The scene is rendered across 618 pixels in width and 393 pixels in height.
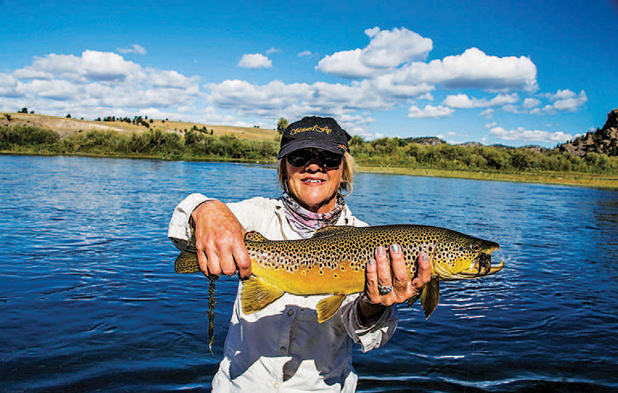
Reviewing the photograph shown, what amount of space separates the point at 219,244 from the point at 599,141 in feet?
483

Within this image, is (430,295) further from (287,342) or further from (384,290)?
(287,342)

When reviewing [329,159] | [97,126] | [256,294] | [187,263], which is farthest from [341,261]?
[97,126]

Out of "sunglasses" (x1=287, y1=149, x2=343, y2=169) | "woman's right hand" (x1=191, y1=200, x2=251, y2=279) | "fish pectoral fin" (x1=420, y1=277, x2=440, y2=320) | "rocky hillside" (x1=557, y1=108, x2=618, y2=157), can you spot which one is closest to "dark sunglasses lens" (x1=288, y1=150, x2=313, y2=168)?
"sunglasses" (x1=287, y1=149, x2=343, y2=169)

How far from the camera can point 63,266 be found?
9.88 metres

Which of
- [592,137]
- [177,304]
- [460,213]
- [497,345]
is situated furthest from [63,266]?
[592,137]

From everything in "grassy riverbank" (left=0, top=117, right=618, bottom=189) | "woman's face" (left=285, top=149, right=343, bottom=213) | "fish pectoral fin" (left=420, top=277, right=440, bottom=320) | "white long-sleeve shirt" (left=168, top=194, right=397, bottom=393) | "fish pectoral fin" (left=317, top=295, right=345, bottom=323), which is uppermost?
"grassy riverbank" (left=0, top=117, right=618, bottom=189)

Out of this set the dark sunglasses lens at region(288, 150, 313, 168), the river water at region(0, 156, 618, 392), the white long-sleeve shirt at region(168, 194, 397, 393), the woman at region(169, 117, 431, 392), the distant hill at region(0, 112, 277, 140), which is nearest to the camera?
the woman at region(169, 117, 431, 392)

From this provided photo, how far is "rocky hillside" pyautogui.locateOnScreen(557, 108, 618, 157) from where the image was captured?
122 metres

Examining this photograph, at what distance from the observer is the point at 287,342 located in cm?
274

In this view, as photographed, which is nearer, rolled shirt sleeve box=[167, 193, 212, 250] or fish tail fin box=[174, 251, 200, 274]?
fish tail fin box=[174, 251, 200, 274]

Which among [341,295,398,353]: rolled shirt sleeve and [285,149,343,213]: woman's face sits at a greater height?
[285,149,343,213]: woman's face

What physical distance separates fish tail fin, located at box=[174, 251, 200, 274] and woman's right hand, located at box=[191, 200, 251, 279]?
0.05 meters

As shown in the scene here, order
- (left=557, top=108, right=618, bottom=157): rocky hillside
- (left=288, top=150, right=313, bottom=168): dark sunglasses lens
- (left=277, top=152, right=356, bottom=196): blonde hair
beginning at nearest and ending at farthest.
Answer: (left=288, top=150, right=313, bottom=168): dark sunglasses lens < (left=277, top=152, right=356, bottom=196): blonde hair < (left=557, top=108, right=618, bottom=157): rocky hillside

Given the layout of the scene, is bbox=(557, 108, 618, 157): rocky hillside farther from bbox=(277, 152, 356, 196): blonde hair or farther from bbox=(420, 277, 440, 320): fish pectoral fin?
bbox=(420, 277, 440, 320): fish pectoral fin
